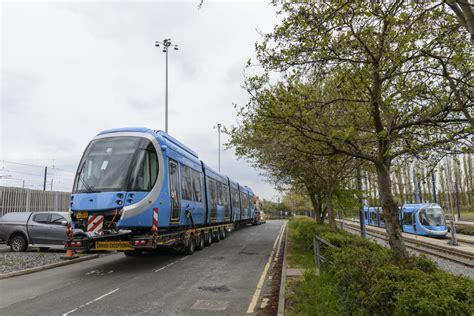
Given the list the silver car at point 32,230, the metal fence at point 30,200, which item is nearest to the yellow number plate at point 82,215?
the silver car at point 32,230

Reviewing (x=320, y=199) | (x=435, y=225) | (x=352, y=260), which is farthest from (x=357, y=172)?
(x=435, y=225)

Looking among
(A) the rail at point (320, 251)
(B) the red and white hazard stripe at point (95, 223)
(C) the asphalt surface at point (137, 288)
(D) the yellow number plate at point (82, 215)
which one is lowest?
(C) the asphalt surface at point (137, 288)

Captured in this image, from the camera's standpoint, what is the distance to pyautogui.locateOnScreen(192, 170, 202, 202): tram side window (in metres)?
15.0

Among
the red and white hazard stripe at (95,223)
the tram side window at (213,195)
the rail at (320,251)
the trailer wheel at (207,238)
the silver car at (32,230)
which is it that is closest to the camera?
the rail at (320,251)

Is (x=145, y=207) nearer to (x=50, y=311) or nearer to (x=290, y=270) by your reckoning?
(x=50, y=311)

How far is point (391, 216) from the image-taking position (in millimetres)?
6961

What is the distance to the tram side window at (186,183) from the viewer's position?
13145mm

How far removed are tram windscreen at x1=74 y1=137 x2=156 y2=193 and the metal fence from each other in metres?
13.6

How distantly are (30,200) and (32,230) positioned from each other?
9.37m

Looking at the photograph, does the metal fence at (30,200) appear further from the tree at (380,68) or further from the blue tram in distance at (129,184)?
the tree at (380,68)

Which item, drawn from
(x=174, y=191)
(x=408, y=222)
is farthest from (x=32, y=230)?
(x=408, y=222)

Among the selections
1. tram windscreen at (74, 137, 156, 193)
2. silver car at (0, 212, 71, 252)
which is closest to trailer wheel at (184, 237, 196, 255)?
silver car at (0, 212, 71, 252)

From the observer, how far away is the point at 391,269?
4.85 metres

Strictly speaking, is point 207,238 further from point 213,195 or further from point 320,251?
point 320,251
